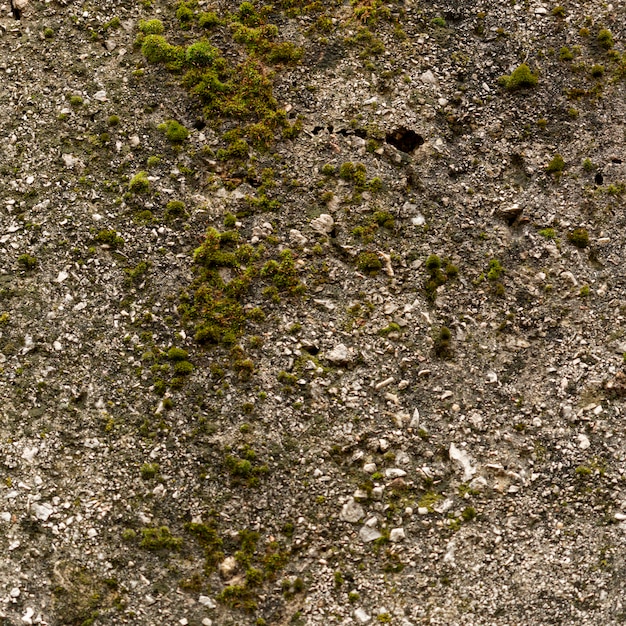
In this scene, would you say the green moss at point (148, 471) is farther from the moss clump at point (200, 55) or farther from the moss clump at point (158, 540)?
the moss clump at point (200, 55)

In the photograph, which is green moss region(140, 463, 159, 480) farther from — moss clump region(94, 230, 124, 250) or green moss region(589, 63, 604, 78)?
green moss region(589, 63, 604, 78)

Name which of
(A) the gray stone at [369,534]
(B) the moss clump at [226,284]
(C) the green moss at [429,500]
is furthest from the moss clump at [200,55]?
(A) the gray stone at [369,534]

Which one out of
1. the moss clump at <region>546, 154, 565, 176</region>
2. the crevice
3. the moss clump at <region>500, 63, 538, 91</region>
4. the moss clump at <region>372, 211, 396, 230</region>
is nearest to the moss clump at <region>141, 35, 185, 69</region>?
the crevice

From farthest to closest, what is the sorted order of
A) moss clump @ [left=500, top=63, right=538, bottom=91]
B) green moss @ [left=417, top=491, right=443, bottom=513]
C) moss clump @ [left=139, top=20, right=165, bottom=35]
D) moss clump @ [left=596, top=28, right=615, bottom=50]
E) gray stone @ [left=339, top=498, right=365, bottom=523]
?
moss clump @ [left=596, top=28, right=615, bottom=50] < moss clump @ [left=500, top=63, right=538, bottom=91] < moss clump @ [left=139, top=20, right=165, bottom=35] < green moss @ [left=417, top=491, right=443, bottom=513] < gray stone @ [left=339, top=498, right=365, bottom=523]

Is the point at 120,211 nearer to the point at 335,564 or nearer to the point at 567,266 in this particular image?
the point at 335,564

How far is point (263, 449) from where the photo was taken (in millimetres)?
20594

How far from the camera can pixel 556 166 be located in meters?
23.9

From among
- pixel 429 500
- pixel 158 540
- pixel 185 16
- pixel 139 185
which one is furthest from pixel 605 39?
pixel 158 540

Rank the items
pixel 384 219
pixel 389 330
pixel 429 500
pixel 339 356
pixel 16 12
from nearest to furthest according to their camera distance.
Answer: pixel 429 500 → pixel 339 356 → pixel 389 330 → pixel 384 219 → pixel 16 12

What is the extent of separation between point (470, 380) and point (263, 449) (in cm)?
661

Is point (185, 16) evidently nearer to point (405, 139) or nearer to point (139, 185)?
point (139, 185)

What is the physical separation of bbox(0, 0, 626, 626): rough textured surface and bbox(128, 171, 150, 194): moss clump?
5cm

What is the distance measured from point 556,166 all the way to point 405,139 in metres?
5.08

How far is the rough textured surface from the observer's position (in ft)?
64.5
